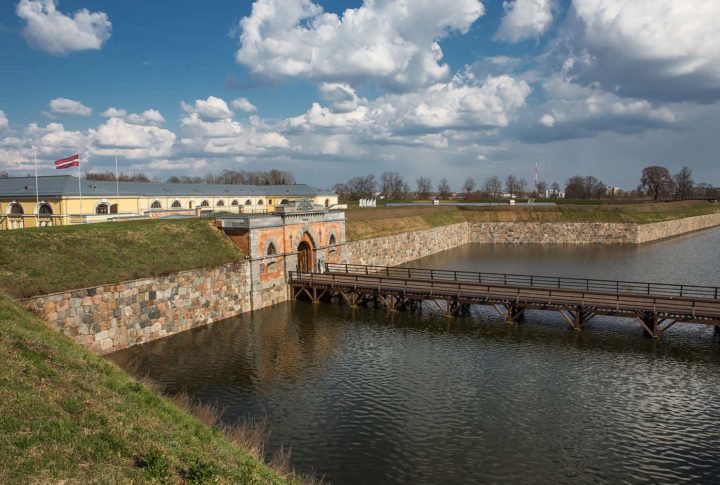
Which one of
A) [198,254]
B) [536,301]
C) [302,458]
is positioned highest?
[198,254]

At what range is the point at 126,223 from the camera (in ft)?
117

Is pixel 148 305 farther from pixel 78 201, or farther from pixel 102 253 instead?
pixel 78 201

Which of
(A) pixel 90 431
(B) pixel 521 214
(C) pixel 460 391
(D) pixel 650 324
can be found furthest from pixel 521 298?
(B) pixel 521 214

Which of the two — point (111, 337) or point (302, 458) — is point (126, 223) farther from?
point (302, 458)

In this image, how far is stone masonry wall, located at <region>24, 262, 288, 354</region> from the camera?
25391 mm

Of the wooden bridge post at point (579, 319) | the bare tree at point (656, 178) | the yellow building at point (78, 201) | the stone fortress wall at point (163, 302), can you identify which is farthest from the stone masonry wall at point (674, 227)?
the yellow building at point (78, 201)

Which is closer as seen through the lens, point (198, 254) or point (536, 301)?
point (536, 301)

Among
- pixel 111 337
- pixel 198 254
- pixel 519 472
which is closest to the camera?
pixel 519 472

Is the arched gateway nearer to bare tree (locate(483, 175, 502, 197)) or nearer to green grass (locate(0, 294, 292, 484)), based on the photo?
green grass (locate(0, 294, 292, 484))

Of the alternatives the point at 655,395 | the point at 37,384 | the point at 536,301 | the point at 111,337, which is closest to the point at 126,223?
the point at 111,337

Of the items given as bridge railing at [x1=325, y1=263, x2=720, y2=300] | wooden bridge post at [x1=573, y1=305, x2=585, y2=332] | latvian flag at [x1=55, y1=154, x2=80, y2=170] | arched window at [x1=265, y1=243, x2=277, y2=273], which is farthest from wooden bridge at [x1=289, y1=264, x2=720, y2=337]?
latvian flag at [x1=55, y1=154, x2=80, y2=170]

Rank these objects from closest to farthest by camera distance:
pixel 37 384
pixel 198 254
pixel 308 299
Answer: pixel 37 384 → pixel 198 254 → pixel 308 299

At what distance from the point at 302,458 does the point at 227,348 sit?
13.0 meters

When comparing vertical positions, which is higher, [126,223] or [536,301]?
[126,223]
